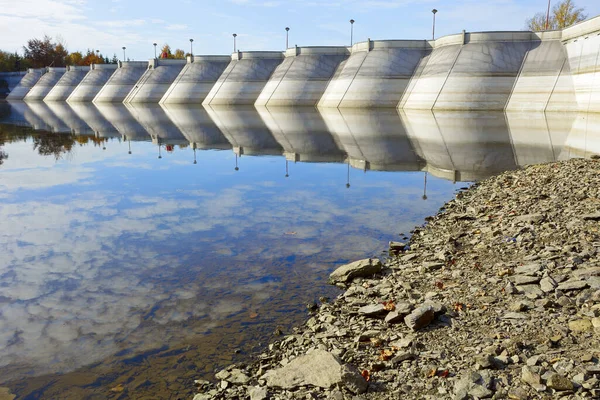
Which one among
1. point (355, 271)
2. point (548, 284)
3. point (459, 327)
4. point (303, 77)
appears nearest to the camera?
point (459, 327)

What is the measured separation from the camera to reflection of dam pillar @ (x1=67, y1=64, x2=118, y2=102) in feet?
317

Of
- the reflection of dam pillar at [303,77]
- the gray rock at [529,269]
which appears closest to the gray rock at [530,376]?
the gray rock at [529,269]

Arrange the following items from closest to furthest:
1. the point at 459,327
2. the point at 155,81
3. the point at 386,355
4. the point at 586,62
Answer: the point at 386,355
the point at 459,327
the point at 586,62
the point at 155,81

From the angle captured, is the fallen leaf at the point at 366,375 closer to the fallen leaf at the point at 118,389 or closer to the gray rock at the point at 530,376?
the gray rock at the point at 530,376

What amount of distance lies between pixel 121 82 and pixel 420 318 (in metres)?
95.2

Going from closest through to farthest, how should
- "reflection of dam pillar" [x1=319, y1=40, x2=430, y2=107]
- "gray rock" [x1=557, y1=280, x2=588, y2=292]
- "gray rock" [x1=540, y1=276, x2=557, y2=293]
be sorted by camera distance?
"gray rock" [x1=557, y1=280, x2=588, y2=292] → "gray rock" [x1=540, y1=276, x2=557, y2=293] → "reflection of dam pillar" [x1=319, y1=40, x2=430, y2=107]

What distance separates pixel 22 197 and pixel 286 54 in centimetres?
6223

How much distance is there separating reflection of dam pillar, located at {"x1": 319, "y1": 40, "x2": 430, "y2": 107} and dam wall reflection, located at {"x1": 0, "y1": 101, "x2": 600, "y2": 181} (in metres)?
10.2

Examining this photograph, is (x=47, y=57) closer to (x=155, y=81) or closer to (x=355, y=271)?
(x=155, y=81)

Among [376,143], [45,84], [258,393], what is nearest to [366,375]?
[258,393]

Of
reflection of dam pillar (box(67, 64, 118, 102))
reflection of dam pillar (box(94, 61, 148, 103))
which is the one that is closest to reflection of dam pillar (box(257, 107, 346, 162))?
reflection of dam pillar (box(94, 61, 148, 103))

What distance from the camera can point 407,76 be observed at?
5984cm

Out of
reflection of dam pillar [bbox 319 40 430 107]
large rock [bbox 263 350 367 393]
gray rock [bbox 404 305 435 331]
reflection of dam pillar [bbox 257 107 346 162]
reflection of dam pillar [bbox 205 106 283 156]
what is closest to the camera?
large rock [bbox 263 350 367 393]

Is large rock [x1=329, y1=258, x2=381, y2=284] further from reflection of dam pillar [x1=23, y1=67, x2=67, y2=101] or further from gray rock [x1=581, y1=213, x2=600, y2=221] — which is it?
reflection of dam pillar [x1=23, y1=67, x2=67, y2=101]
